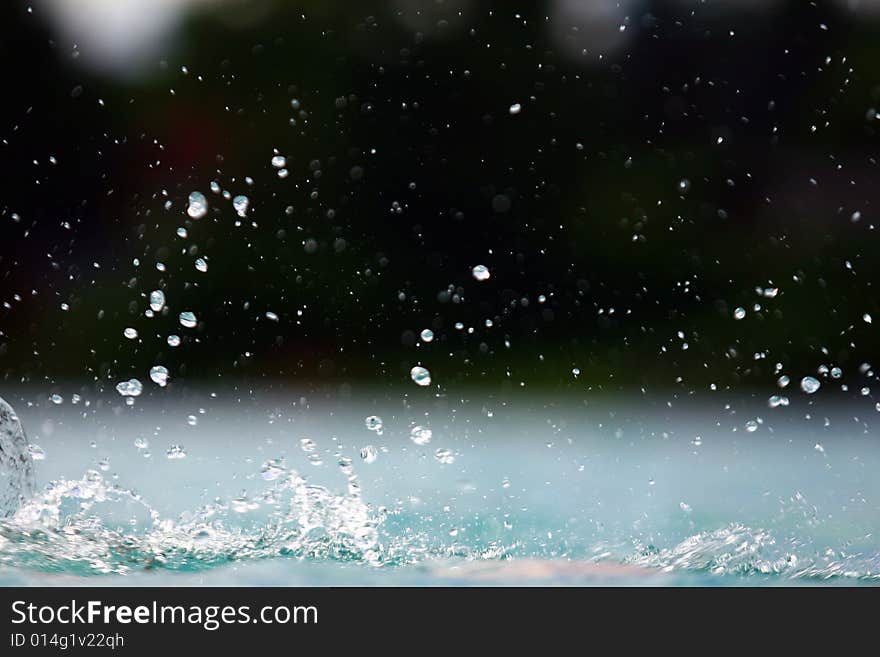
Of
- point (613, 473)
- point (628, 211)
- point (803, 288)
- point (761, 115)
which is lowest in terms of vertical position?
point (613, 473)

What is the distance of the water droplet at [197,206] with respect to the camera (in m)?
7.41

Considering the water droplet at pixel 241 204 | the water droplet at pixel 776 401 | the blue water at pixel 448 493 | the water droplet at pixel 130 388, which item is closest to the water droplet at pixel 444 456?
the blue water at pixel 448 493

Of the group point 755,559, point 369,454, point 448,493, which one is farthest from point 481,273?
point 755,559

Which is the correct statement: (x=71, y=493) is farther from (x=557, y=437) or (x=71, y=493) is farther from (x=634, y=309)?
(x=634, y=309)

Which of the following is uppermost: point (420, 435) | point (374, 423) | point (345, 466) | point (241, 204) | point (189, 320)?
point (241, 204)

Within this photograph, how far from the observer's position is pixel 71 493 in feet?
11.0

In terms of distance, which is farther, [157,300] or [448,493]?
[157,300]

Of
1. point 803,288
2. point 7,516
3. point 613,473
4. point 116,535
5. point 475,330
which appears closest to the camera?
point 7,516

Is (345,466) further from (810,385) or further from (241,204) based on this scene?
(810,385)

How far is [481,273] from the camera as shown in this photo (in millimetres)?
7527

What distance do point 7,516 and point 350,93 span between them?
5.41 metres

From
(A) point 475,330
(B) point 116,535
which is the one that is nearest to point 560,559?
(B) point 116,535

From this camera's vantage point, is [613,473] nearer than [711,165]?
Yes

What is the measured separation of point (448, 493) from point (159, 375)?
12.2 ft
